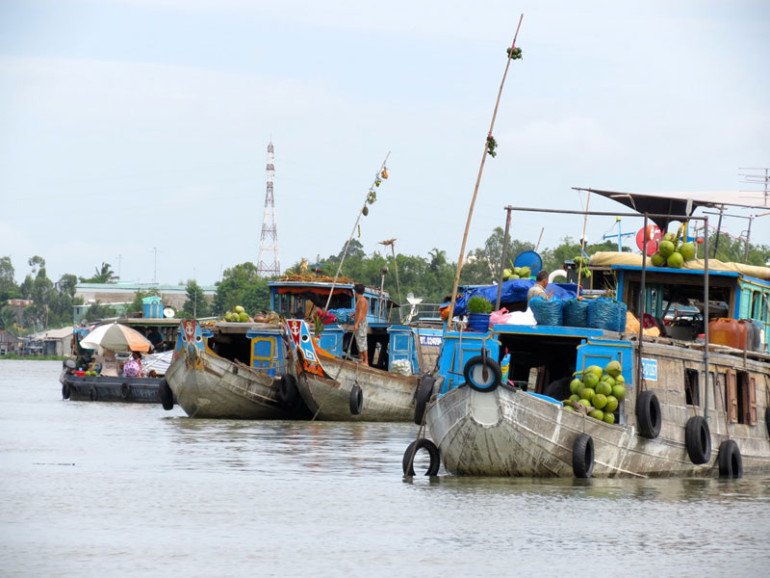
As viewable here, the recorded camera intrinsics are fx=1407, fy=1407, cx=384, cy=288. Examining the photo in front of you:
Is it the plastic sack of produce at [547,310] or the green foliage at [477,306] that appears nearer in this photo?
the plastic sack of produce at [547,310]

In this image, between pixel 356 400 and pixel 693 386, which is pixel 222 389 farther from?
pixel 693 386

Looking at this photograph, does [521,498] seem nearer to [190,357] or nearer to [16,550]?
[16,550]

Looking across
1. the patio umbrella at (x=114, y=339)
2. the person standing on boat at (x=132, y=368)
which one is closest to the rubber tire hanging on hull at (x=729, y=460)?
the person standing on boat at (x=132, y=368)

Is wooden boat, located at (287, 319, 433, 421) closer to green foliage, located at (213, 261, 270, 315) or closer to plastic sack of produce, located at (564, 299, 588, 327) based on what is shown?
plastic sack of produce, located at (564, 299, 588, 327)

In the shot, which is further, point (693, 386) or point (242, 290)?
point (242, 290)

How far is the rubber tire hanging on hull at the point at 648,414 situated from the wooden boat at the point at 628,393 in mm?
13

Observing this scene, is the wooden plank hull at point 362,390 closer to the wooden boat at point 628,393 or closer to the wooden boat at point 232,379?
the wooden boat at point 232,379

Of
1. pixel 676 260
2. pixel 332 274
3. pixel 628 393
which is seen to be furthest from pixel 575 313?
pixel 332 274

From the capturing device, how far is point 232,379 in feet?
83.3

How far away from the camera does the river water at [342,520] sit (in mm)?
10344

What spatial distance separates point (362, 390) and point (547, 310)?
10.1 meters

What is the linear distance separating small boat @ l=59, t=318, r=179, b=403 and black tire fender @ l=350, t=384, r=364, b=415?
31.0 feet

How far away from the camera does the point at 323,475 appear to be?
16.0 metres

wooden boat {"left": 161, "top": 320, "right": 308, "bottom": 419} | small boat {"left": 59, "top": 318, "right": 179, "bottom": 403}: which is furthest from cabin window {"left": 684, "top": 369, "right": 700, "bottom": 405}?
small boat {"left": 59, "top": 318, "right": 179, "bottom": 403}
